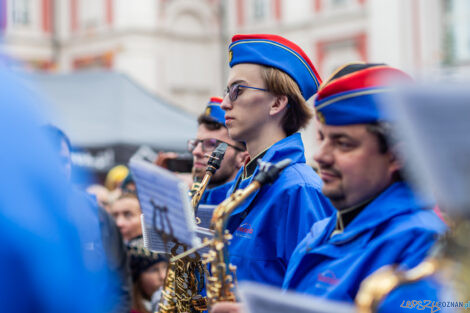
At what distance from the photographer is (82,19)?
24.1 meters

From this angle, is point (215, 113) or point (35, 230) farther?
point (215, 113)

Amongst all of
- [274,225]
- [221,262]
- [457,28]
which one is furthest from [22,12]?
[221,262]

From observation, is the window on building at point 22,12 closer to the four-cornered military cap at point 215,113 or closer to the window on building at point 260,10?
the window on building at point 260,10

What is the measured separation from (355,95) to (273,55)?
36.6 inches

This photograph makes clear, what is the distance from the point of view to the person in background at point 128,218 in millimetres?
5043

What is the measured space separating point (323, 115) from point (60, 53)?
24356 mm

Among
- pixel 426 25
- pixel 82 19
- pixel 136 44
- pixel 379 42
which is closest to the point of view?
pixel 426 25

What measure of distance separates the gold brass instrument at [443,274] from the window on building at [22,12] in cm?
2476

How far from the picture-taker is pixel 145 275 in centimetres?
468

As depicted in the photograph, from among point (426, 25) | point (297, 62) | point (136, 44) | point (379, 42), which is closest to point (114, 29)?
point (136, 44)

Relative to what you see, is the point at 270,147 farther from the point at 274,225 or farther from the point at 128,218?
the point at 128,218

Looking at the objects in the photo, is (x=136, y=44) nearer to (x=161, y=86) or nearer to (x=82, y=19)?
(x=161, y=86)

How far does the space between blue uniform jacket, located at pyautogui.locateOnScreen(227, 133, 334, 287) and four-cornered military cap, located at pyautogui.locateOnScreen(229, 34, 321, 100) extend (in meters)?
0.50

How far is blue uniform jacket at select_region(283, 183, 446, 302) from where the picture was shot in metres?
1.79
